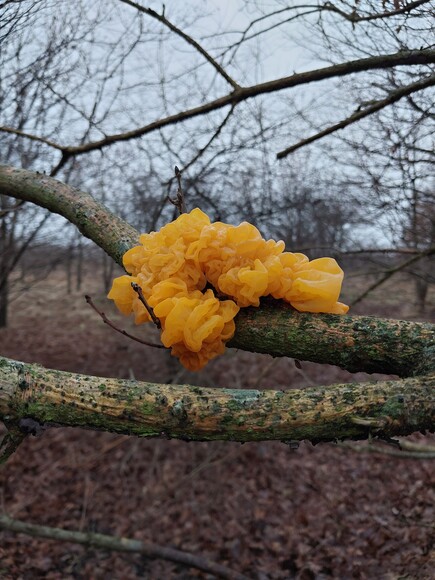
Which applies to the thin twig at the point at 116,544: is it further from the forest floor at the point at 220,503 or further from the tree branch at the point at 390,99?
the tree branch at the point at 390,99

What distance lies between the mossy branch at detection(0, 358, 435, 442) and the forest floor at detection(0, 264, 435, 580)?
295 centimetres

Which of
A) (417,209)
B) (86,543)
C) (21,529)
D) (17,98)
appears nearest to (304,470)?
(86,543)

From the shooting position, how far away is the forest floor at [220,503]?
5340mm

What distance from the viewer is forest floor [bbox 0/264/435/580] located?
5.34 meters

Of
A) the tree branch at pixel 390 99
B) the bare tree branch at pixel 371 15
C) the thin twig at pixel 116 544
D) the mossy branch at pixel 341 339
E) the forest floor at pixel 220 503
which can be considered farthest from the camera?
the forest floor at pixel 220 503

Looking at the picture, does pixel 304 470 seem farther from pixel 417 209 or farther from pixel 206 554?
pixel 417 209

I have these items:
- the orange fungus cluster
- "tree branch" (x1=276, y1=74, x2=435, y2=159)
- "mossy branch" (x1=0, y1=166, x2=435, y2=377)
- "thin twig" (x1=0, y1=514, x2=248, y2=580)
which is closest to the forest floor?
"thin twig" (x1=0, y1=514, x2=248, y2=580)

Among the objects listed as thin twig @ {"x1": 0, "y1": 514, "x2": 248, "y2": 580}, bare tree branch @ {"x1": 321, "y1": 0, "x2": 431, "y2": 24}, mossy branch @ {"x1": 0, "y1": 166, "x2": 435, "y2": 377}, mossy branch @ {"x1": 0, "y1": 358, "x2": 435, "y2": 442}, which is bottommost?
thin twig @ {"x1": 0, "y1": 514, "x2": 248, "y2": 580}

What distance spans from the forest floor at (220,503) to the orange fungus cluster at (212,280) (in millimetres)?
2913

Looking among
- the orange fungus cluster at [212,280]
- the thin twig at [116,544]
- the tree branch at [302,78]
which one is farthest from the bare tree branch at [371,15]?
the thin twig at [116,544]

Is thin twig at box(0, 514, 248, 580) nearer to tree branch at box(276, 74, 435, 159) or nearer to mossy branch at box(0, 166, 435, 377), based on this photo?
mossy branch at box(0, 166, 435, 377)

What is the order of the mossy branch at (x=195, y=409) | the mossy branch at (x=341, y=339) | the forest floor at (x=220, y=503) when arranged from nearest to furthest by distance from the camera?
the mossy branch at (x=195, y=409) < the mossy branch at (x=341, y=339) < the forest floor at (x=220, y=503)

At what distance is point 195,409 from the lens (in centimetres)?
144

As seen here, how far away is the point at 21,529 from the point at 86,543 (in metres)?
0.69
